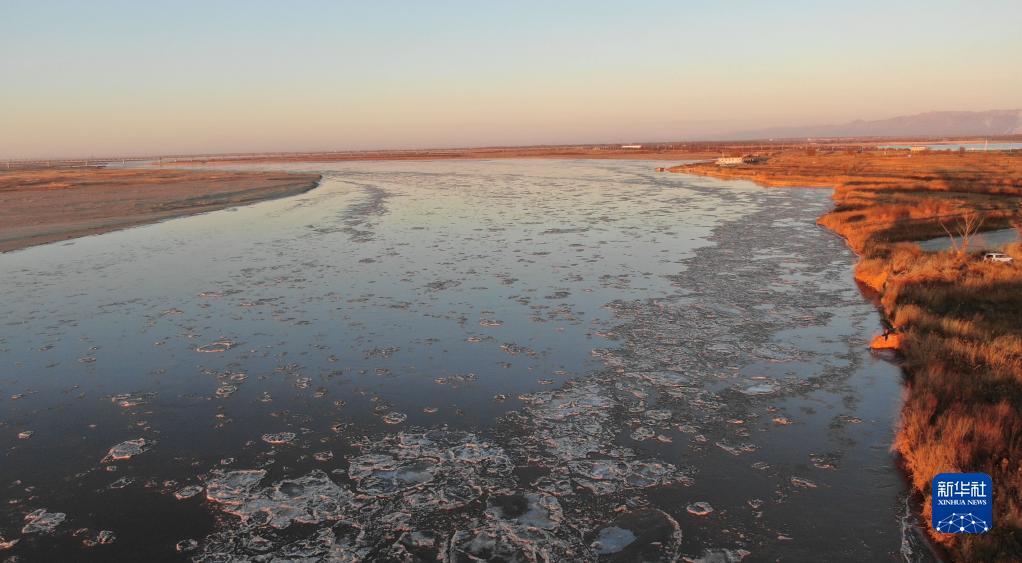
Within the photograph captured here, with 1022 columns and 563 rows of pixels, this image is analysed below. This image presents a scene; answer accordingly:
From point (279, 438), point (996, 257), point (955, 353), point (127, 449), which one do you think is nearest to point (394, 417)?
point (279, 438)

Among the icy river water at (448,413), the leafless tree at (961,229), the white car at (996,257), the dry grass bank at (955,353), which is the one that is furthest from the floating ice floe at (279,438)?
the leafless tree at (961,229)

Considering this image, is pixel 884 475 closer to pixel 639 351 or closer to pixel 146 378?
pixel 639 351

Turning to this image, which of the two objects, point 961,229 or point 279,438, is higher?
point 961,229

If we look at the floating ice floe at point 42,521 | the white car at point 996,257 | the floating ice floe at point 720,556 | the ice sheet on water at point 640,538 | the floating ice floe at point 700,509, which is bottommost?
the floating ice floe at point 720,556

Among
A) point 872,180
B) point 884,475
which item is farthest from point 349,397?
point 872,180

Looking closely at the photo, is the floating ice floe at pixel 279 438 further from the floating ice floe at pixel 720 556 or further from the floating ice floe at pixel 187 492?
the floating ice floe at pixel 720 556

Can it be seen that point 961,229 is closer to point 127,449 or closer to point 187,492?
point 187,492
